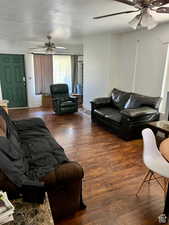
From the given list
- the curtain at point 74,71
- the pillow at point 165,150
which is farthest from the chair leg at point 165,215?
the curtain at point 74,71

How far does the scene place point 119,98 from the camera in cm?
469

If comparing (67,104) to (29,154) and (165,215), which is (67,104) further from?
(165,215)

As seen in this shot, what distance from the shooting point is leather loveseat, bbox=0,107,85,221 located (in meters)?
1.33

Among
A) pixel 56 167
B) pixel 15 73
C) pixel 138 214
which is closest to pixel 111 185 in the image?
pixel 138 214

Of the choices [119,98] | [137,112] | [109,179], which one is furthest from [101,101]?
[109,179]

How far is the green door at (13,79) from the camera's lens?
6016mm

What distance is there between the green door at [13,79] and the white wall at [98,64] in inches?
94.0

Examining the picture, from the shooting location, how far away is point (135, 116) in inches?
139

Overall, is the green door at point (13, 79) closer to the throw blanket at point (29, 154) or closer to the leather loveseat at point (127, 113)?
the leather loveseat at point (127, 113)

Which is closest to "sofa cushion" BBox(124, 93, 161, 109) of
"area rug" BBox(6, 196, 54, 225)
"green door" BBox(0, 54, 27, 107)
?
"area rug" BBox(6, 196, 54, 225)

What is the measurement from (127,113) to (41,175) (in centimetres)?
240

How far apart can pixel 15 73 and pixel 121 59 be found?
3792mm

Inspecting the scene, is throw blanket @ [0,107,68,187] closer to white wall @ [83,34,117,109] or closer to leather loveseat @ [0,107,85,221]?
leather loveseat @ [0,107,85,221]

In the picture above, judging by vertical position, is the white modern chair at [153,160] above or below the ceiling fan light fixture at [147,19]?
below
